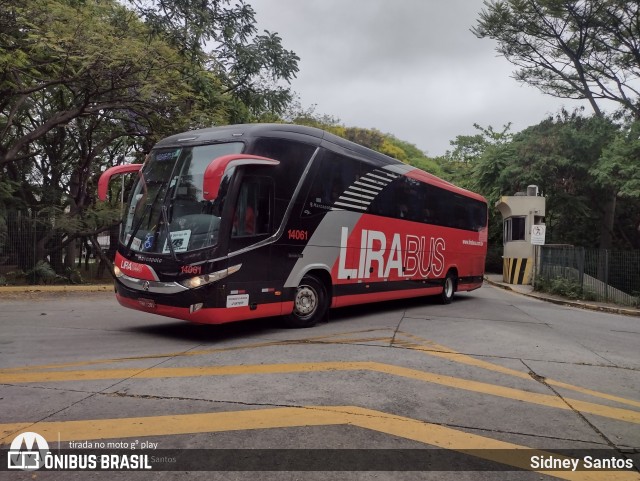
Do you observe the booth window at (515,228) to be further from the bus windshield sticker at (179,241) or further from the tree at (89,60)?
the bus windshield sticker at (179,241)

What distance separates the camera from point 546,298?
19.0 metres

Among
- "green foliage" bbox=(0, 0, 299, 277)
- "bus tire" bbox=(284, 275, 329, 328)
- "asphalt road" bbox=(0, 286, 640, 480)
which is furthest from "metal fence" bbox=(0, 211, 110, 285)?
"bus tire" bbox=(284, 275, 329, 328)

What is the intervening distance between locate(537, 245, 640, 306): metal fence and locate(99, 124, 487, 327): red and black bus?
37.5 ft

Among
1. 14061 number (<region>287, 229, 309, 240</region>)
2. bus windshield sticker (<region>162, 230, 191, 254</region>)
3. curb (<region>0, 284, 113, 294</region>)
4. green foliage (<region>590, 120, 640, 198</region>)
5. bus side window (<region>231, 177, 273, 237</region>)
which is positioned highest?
green foliage (<region>590, 120, 640, 198</region>)

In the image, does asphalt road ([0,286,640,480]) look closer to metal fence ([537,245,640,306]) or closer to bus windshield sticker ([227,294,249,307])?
bus windshield sticker ([227,294,249,307])

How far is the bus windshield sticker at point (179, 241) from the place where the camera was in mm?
7227

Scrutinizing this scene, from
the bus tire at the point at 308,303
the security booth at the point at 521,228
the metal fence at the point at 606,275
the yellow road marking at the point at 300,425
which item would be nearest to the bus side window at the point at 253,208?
the bus tire at the point at 308,303

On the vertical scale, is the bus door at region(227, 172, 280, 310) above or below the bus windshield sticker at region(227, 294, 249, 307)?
above

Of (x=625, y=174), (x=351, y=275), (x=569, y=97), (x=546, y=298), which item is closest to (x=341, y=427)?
(x=351, y=275)

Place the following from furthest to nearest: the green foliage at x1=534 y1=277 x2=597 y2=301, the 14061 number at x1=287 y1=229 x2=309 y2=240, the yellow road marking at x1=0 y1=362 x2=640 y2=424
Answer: the green foliage at x1=534 y1=277 x2=597 y2=301
the 14061 number at x1=287 y1=229 x2=309 y2=240
the yellow road marking at x1=0 y1=362 x2=640 y2=424

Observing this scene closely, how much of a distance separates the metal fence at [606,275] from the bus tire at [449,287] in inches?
269

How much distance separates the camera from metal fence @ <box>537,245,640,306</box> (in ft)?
59.6

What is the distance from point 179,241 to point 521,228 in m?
21.1

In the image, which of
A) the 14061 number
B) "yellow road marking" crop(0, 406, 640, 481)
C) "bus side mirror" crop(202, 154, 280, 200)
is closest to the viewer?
"yellow road marking" crop(0, 406, 640, 481)
